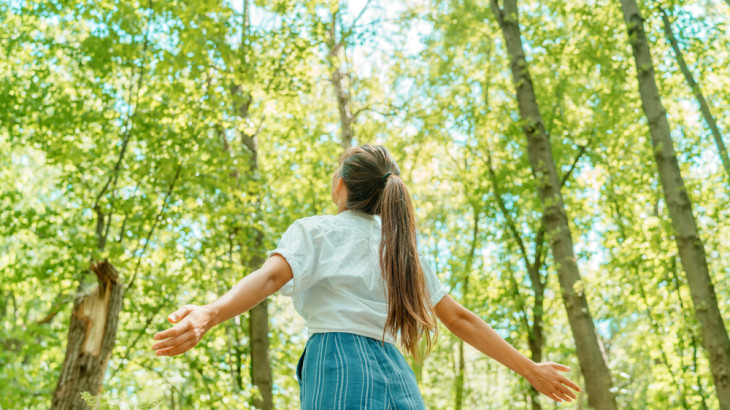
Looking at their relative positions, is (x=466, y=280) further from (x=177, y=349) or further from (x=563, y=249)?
(x=177, y=349)

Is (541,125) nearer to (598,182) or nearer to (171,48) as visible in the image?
(171,48)

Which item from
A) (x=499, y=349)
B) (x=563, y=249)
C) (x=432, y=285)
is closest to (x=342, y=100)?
(x=563, y=249)

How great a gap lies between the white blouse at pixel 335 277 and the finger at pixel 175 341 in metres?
0.45

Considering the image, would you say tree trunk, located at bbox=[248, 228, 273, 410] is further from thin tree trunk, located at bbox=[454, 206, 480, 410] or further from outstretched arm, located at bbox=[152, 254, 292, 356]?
outstretched arm, located at bbox=[152, 254, 292, 356]

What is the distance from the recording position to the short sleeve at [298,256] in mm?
2096

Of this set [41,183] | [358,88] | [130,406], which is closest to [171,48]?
[358,88]

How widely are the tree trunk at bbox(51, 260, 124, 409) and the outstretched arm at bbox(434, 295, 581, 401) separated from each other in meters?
4.74

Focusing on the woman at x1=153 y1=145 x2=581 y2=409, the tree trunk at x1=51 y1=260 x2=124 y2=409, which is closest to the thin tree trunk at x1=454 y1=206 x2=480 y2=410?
the tree trunk at x1=51 y1=260 x2=124 y2=409

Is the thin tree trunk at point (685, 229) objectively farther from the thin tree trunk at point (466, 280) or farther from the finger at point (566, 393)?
the thin tree trunk at point (466, 280)

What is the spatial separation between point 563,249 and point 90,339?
540 cm

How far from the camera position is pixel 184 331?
66.7 inches

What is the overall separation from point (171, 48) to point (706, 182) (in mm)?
10842

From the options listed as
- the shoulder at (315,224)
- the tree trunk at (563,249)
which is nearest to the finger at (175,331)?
the shoulder at (315,224)

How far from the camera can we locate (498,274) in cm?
1631
